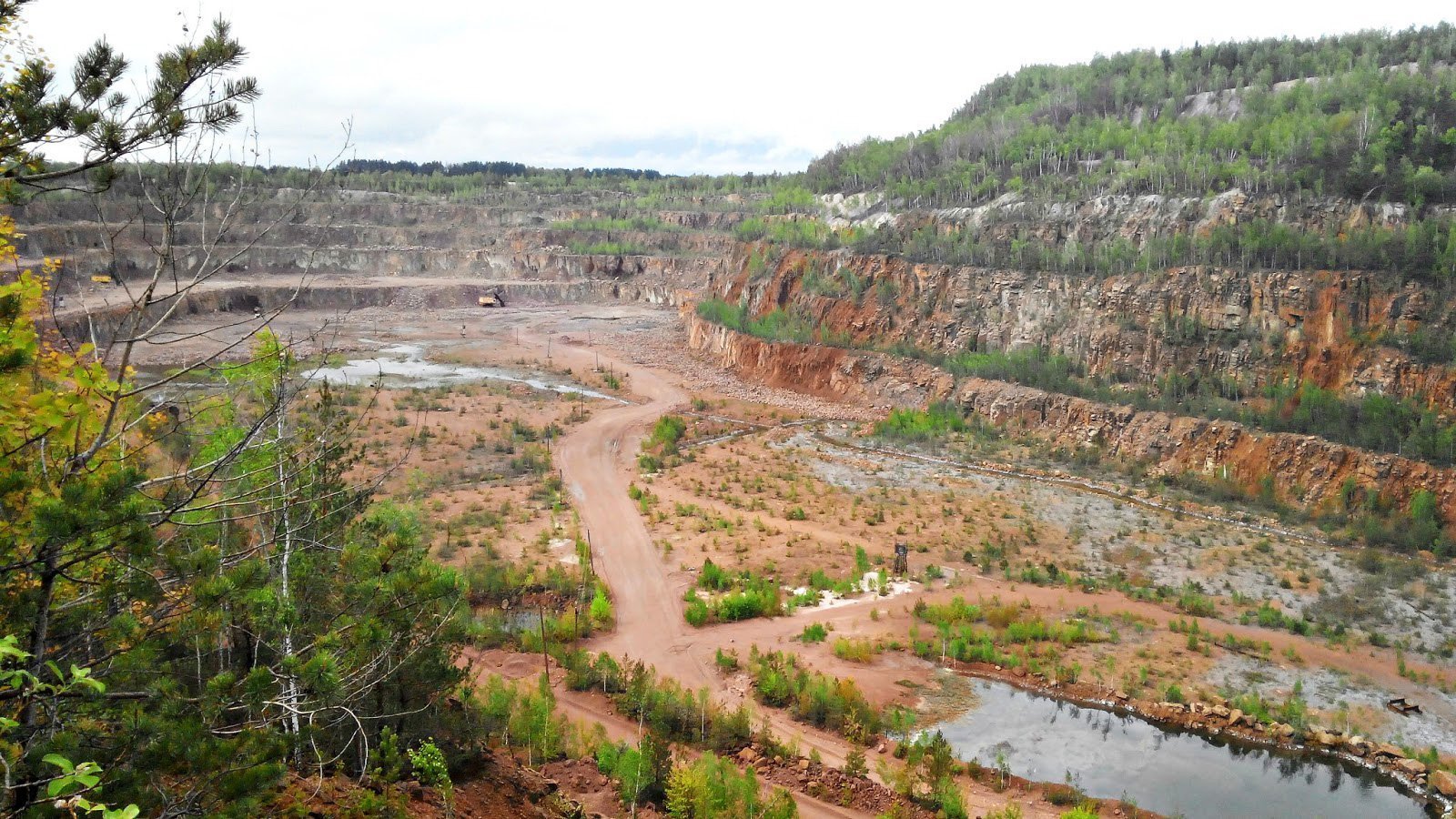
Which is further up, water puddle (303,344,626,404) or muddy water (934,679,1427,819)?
water puddle (303,344,626,404)

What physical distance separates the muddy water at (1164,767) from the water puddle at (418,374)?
105 feet

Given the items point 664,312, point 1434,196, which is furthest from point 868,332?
point 664,312

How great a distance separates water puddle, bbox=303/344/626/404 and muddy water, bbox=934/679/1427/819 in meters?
31.9

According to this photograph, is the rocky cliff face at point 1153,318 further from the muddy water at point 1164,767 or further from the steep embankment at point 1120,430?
the muddy water at point 1164,767

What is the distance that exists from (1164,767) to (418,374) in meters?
45.6

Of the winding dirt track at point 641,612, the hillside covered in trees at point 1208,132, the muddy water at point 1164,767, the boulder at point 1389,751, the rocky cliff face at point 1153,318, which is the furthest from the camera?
the hillside covered in trees at point 1208,132

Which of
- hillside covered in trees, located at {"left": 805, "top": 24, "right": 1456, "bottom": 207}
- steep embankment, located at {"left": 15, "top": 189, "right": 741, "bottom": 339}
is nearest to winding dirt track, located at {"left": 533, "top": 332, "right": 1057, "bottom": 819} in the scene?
hillside covered in trees, located at {"left": 805, "top": 24, "right": 1456, "bottom": 207}

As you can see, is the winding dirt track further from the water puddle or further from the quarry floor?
the water puddle

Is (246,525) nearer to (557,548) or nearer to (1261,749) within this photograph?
(557,548)

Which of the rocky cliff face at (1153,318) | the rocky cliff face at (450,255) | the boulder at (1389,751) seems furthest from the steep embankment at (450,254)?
the boulder at (1389,751)

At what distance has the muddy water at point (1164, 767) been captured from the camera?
14.2m

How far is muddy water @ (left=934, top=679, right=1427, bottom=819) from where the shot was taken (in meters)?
14.2

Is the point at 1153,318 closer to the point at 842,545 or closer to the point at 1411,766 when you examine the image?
the point at 842,545

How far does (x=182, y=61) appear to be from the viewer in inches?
225
